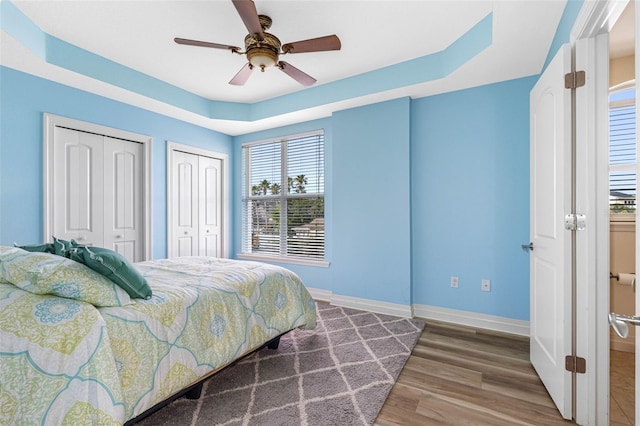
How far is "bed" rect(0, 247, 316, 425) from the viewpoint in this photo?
108cm

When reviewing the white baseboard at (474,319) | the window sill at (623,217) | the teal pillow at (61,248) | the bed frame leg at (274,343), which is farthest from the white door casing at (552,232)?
the teal pillow at (61,248)

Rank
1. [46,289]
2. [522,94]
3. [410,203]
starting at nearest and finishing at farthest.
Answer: [46,289] < [522,94] < [410,203]

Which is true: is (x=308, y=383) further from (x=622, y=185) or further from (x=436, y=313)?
(x=622, y=185)

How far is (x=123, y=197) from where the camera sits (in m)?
3.41

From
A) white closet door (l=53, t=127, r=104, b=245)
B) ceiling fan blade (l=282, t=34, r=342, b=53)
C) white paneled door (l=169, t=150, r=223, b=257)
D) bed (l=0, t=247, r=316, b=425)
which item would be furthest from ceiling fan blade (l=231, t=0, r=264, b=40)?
white paneled door (l=169, t=150, r=223, b=257)

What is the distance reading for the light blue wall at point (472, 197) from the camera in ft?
9.19

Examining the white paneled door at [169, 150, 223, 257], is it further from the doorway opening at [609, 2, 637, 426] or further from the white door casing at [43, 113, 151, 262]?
the doorway opening at [609, 2, 637, 426]

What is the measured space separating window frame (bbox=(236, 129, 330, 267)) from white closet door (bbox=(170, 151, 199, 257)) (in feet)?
2.48

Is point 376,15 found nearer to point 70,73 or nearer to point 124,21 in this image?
point 124,21

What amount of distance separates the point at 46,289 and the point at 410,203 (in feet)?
9.86

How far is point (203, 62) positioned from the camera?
9.70 feet

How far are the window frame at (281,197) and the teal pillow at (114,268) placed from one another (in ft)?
8.47

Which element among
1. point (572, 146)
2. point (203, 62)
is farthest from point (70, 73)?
point (572, 146)

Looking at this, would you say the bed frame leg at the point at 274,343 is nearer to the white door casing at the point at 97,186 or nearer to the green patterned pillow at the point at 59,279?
the green patterned pillow at the point at 59,279
